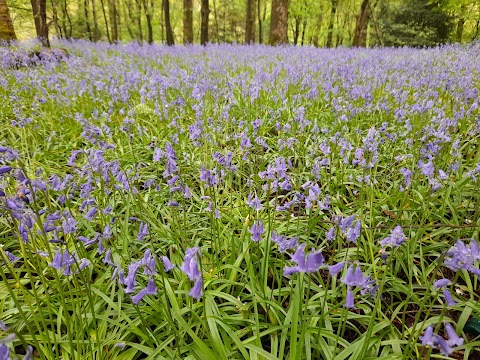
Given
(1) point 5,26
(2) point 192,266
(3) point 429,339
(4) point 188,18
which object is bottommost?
(3) point 429,339

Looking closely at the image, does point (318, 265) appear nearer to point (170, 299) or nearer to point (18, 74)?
point (170, 299)

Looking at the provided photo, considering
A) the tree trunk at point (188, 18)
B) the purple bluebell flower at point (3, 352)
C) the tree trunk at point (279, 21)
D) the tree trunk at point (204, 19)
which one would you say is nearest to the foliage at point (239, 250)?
the purple bluebell flower at point (3, 352)

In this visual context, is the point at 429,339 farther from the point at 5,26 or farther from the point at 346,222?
the point at 5,26

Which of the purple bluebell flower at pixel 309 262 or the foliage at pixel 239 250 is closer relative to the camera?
the purple bluebell flower at pixel 309 262

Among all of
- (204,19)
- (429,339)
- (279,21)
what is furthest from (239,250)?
(204,19)

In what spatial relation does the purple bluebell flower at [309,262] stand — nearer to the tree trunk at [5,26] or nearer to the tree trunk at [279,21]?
the tree trunk at [5,26]

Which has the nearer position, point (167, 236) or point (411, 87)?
point (167, 236)

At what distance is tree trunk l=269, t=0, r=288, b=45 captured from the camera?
44.7 feet

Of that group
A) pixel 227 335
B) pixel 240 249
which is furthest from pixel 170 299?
pixel 240 249

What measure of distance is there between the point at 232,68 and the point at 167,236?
6.17 meters

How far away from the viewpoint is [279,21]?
14.1 m

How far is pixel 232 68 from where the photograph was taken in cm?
788

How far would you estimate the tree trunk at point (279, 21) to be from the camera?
13.6 metres

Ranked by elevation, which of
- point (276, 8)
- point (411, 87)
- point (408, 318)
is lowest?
point (408, 318)
